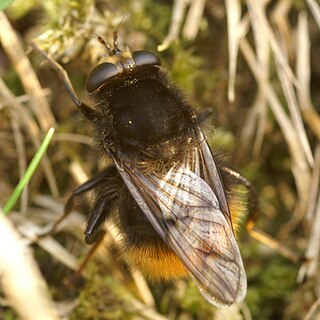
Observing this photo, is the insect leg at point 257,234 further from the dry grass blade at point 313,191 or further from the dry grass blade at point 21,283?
the dry grass blade at point 21,283

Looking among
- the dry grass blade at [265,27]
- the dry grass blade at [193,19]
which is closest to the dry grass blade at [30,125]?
the dry grass blade at [193,19]

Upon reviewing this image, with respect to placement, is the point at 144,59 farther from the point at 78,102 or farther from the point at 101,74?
the point at 78,102

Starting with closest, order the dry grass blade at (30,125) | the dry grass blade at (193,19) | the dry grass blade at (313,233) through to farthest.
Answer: the dry grass blade at (30,125) → the dry grass blade at (313,233) → the dry grass blade at (193,19)

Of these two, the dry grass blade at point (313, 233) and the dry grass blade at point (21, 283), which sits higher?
the dry grass blade at point (21, 283)

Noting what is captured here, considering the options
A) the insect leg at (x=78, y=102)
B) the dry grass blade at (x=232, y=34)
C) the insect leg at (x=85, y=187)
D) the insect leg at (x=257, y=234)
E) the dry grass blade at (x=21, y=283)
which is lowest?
the insect leg at (x=257, y=234)

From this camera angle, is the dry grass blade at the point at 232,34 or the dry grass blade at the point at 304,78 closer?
the dry grass blade at the point at 232,34

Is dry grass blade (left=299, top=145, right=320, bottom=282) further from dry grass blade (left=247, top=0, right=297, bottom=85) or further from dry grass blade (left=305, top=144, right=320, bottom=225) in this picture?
dry grass blade (left=247, top=0, right=297, bottom=85)

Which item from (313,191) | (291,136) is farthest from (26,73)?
(313,191)
